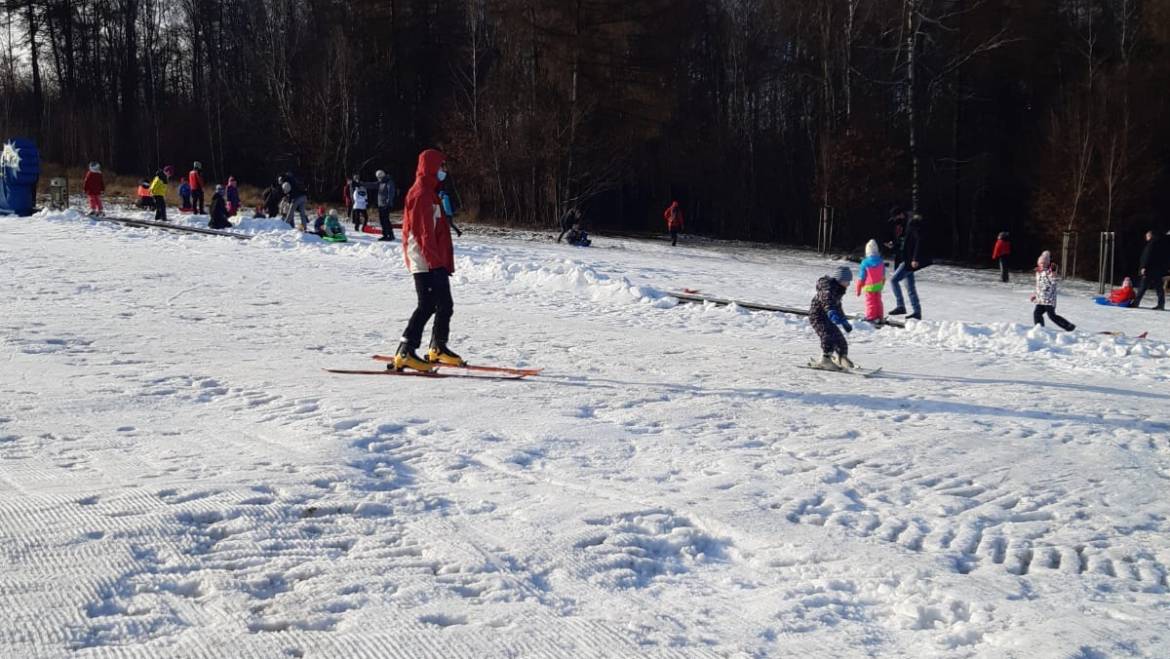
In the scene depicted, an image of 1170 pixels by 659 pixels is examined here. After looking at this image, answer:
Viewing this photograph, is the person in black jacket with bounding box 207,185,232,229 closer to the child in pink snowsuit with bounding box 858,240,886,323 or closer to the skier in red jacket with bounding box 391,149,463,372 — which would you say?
the child in pink snowsuit with bounding box 858,240,886,323

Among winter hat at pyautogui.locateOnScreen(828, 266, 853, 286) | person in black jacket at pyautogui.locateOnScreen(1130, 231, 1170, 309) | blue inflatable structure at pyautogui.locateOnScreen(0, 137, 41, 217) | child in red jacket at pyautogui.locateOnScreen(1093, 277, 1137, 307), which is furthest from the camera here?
blue inflatable structure at pyautogui.locateOnScreen(0, 137, 41, 217)

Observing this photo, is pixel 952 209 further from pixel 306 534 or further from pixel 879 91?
pixel 306 534

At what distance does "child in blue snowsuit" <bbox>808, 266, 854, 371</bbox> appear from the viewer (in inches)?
384

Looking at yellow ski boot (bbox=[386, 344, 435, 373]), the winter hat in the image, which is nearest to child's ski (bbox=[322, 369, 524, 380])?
yellow ski boot (bbox=[386, 344, 435, 373])

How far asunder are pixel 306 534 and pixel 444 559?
740 mm

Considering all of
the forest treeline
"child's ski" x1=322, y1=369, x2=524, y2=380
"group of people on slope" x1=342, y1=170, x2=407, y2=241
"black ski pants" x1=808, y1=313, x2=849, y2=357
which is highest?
the forest treeline

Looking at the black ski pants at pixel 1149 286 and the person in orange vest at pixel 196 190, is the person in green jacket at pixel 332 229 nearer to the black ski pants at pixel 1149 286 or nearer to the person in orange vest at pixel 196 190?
the person in orange vest at pixel 196 190

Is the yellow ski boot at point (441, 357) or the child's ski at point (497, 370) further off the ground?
the yellow ski boot at point (441, 357)

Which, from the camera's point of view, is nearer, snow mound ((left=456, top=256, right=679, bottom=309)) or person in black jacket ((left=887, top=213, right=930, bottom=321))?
person in black jacket ((left=887, top=213, right=930, bottom=321))

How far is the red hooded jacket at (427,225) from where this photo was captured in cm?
879

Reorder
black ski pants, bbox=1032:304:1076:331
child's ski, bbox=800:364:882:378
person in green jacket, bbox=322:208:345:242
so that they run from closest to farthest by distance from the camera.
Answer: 1. child's ski, bbox=800:364:882:378
2. black ski pants, bbox=1032:304:1076:331
3. person in green jacket, bbox=322:208:345:242

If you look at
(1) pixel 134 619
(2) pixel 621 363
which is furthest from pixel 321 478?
(2) pixel 621 363

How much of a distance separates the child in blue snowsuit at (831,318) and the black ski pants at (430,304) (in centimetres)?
378

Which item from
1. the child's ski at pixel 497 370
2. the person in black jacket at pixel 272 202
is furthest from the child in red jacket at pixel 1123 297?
the person in black jacket at pixel 272 202
